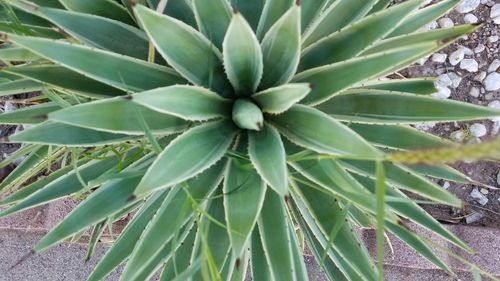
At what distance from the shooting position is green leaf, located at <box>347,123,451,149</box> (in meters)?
1.31

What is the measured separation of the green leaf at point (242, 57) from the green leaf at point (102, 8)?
367 mm

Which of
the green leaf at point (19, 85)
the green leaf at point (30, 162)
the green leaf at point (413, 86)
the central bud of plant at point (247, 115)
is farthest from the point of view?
the green leaf at point (30, 162)

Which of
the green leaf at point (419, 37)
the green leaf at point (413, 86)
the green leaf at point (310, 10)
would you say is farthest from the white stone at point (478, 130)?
the green leaf at point (310, 10)

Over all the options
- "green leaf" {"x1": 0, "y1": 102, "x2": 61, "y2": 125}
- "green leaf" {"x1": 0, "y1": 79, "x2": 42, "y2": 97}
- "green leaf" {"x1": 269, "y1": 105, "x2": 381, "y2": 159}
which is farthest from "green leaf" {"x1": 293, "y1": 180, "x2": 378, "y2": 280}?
"green leaf" {"x1": 0, "y1": 79, "x2": 42, "y2": 97}

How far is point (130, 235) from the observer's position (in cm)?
135

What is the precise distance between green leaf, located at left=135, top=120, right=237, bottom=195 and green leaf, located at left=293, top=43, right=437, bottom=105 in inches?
7.5

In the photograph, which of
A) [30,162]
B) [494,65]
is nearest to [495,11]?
[494,65]

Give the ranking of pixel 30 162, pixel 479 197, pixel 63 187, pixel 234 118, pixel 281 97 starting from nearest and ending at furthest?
pixel 281 97, pixel 234 118, pixel 63 187, pixel 30 162, pixel 479 197

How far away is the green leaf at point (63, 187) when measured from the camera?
1.34 m

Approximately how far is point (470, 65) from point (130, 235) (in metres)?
1.49

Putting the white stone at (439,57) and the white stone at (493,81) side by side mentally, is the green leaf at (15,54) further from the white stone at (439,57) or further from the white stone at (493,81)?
the white stone at (493,81)

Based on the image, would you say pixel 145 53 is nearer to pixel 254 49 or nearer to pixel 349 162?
pixel 254 49

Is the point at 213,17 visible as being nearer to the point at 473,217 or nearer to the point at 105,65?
the point at 105,65

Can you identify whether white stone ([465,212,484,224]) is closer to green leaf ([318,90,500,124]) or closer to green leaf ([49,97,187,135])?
green leaf ([318,90,500,124])
